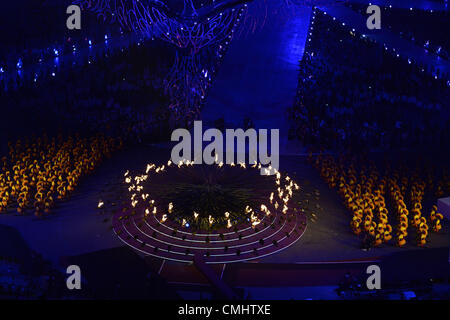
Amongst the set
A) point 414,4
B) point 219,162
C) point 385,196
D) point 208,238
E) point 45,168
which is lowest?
point 208,238

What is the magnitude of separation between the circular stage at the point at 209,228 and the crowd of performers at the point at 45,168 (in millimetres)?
2354

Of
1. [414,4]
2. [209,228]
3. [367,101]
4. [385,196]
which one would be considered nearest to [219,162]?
[209,228]

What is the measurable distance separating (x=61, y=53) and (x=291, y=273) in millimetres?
21768

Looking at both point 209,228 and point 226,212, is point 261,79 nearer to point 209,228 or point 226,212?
point 226,212

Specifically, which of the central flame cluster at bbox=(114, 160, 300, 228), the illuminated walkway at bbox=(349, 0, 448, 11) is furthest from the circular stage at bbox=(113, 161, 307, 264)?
the illuminated walkway at bbox=(349, 0, 448, 11)

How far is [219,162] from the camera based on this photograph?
912 inches

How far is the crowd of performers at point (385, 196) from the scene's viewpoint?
18016 millimetres

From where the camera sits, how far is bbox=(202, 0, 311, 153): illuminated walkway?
28031mm

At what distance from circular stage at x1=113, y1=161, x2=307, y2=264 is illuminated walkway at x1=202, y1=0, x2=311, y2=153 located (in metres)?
5.57

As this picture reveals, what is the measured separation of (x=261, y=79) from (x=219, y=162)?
401 inches

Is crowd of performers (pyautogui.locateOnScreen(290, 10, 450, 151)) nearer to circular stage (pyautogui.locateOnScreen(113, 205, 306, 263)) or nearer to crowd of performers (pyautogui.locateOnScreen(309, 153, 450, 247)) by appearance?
crowd of performers (pyautogui.locateOnScreen(309, 153, 450, 247))

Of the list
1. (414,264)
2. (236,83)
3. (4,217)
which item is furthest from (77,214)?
(236,83)

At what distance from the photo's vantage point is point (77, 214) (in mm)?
19453
